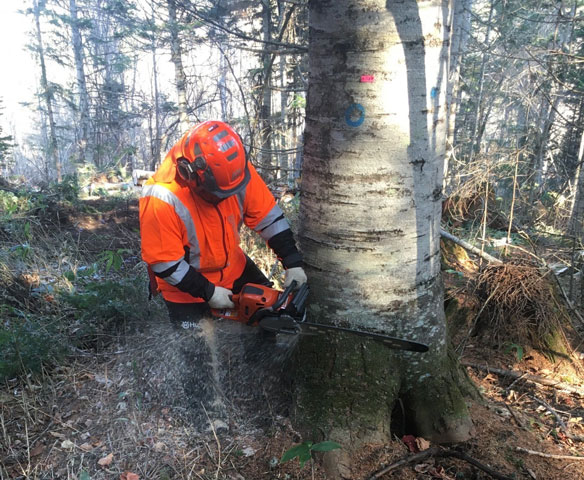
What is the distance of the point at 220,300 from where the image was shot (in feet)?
8.59

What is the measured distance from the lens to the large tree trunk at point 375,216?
75.2 inches

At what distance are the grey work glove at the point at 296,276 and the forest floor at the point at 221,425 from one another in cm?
63

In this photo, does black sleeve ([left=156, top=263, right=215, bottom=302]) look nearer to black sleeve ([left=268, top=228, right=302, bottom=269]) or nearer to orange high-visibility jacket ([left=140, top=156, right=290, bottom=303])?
orange high-visibility jacket ([left=140, top=156, right=290, bottom=303])

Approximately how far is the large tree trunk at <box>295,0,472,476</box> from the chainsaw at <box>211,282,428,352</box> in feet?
0.22

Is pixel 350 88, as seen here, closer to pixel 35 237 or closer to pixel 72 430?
pixel 72 430

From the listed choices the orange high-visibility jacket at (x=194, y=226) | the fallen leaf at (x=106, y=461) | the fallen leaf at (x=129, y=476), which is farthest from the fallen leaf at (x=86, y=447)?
the orange high-visibility jacket at (x=194, y=226)

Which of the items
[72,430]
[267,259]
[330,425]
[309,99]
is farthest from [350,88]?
[267,259]

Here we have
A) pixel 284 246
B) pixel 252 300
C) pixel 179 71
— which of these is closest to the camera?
pixel 252 300

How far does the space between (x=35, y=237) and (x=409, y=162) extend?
588 cm

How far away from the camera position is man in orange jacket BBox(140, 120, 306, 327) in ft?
7.84

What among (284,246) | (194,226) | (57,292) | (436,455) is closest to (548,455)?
(436,455)

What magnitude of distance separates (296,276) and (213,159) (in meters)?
0.82

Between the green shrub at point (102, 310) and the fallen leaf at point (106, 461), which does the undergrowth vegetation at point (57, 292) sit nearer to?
the green shrub at point (102, 310)

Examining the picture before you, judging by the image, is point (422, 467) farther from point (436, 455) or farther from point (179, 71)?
point (179, 71)
